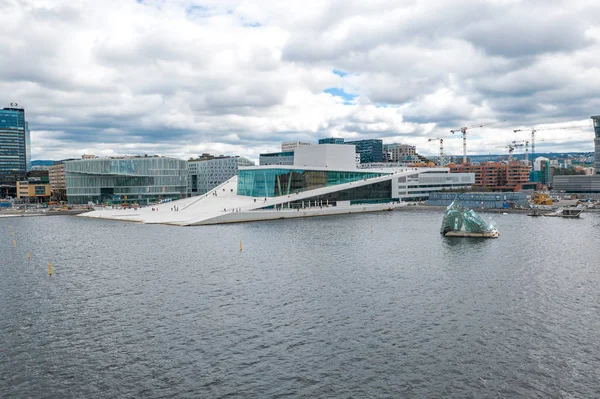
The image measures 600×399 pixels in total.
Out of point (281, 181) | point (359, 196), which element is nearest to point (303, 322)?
point (281, 181)

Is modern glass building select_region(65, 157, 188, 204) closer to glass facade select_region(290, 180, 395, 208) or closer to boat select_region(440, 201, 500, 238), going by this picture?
glass facade select_region(290, 180, 395, 208)

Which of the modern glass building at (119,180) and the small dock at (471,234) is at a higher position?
the modern glass building at (119,180)

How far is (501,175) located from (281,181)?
116m

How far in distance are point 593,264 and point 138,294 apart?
137 ft

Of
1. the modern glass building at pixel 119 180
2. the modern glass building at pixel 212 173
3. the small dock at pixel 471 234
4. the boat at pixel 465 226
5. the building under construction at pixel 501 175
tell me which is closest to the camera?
the small dock at pixel 471 234

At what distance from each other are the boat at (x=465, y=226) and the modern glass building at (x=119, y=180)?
3785 inches

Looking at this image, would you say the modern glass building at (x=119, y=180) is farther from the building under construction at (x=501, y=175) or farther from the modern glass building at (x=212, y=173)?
the building under construction at (x=501, y=175)

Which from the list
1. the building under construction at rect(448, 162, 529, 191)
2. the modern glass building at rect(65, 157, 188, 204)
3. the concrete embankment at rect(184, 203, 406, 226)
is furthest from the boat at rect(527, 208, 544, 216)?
the modern glass building at rect(65, 157, 188, 204)

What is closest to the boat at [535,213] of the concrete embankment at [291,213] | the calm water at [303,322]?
the concrete embankment at [291,213]

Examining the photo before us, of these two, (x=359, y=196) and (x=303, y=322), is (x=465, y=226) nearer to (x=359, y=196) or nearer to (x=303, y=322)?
(x=303, y=322)

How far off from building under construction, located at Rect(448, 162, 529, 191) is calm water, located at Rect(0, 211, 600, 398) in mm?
135440

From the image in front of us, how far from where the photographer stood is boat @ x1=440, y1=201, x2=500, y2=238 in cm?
6575

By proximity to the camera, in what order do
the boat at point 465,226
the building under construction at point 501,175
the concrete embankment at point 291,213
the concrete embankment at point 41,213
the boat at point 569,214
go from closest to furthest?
the boat at point 465,226, the concrete embankment at point 291,213, the boat at point 569,214, the concrete embankment at point 41,213, the building under construction at point 501,175

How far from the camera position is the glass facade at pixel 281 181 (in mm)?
106000
